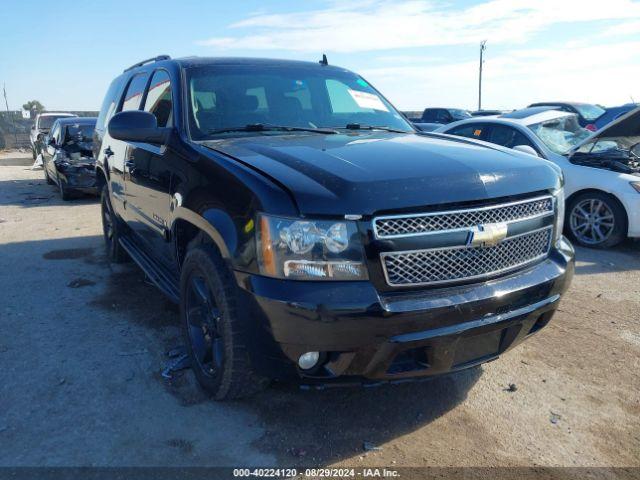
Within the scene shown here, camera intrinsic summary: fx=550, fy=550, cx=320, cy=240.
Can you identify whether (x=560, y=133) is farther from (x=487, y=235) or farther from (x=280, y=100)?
(x=487, y=235)

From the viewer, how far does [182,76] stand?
378 cm

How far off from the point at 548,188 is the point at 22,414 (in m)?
3.15

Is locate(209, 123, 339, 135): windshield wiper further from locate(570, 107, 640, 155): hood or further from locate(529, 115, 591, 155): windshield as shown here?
locate(529, 115, 591, 155): windshield

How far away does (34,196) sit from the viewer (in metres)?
11.7

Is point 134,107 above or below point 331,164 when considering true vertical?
above

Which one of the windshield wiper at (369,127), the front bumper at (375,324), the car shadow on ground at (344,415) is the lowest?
the car shadow on ground at (344,415)

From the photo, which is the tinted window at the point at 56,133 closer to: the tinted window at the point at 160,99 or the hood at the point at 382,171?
the tinted window at the point at 160,99

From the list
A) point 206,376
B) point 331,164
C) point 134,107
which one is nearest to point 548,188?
point 331,164

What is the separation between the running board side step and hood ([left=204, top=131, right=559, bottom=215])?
1.11 meters

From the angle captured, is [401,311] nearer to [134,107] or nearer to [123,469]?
[123,469]

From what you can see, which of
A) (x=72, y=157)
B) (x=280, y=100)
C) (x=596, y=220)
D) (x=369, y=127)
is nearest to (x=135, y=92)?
(x=280, y=100)

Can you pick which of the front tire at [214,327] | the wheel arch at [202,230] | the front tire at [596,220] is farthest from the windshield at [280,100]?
the front tire at [596,220]

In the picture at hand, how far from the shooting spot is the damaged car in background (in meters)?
10.5

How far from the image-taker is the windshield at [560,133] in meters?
7.48
